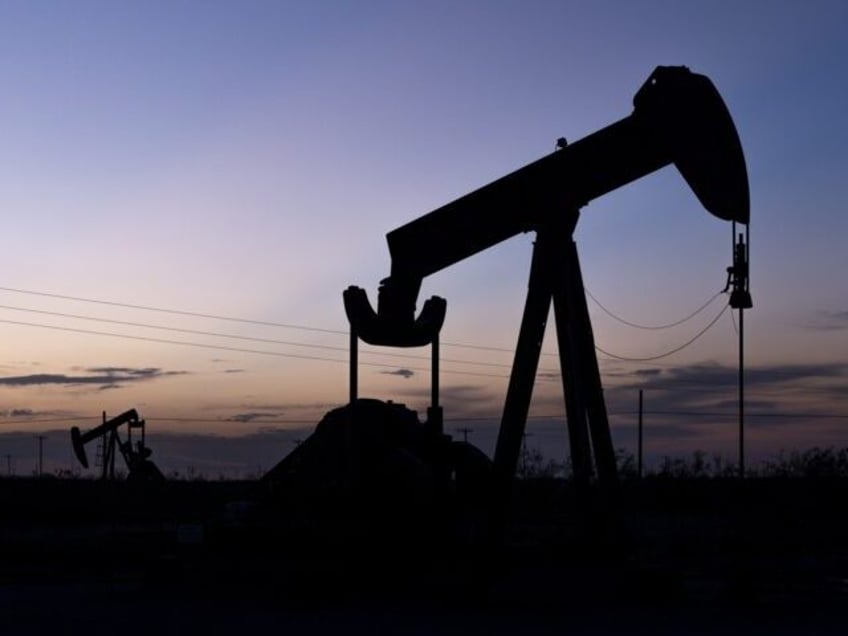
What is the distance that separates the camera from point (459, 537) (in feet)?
42.1

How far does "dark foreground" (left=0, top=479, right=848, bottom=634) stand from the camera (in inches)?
381

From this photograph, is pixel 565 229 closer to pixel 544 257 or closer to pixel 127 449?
pixel 544 257

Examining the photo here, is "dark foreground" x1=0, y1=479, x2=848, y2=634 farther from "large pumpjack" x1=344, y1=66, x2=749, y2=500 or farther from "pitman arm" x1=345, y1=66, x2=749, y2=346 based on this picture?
"pitman arm" x1=345, y1=66, x2=749, y2=346

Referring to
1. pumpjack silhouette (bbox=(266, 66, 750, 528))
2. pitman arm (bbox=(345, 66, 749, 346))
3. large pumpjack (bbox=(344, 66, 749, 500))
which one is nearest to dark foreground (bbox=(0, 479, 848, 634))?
pumpjack silhouette (bbox=(266, 66, 750, 528))

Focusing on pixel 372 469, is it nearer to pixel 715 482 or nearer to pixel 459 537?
pixel 459 537

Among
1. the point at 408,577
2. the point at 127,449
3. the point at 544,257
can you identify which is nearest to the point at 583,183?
the point at 544,257

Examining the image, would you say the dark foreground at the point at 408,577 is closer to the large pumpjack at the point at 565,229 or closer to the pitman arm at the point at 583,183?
the large pumpjack at the point at 565,229

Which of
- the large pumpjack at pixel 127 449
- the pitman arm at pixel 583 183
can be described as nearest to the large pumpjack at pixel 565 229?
the pitman arm at pixel 583 183

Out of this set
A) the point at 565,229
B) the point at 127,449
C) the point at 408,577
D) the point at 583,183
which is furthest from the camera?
the point at 127,449

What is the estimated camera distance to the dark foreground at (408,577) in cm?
969

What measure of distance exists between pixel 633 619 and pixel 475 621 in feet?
3.80

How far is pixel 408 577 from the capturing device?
40.8ft

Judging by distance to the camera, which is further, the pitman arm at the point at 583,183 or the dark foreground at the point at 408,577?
the pitman arm at the point at 583,183

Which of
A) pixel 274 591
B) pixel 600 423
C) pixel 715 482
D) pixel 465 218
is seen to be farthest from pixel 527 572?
pixel 715 482
